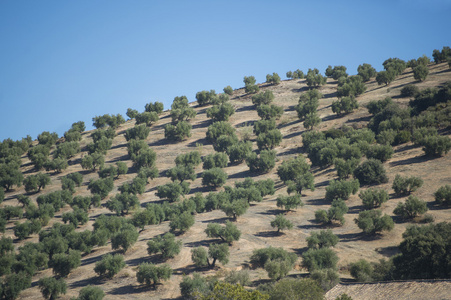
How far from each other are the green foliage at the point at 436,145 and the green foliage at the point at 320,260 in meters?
43.2

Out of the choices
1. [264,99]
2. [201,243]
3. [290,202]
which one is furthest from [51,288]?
[264,99]

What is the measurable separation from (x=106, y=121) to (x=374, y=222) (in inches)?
4879

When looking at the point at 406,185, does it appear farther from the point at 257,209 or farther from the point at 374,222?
the point at 257,209

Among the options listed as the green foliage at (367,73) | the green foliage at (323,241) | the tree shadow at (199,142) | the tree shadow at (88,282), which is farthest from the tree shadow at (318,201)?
the green foliage at (367,73)

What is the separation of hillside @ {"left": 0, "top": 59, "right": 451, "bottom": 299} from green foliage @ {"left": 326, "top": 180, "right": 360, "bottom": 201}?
1556 millimetres

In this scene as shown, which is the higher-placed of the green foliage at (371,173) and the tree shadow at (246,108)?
the tree shadow at (246,108)

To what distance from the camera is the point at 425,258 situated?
39.7 meters

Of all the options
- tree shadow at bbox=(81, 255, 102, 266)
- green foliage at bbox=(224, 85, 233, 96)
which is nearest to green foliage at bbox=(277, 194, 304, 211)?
tree shadow at bbox=(81, 255, 102, 266)

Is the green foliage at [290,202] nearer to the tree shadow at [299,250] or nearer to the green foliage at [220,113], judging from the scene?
the tree shadow at [299,250]

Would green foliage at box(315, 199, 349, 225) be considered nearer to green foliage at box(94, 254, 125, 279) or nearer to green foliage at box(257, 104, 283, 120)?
green foliage at box(94, 254, 125, 279)

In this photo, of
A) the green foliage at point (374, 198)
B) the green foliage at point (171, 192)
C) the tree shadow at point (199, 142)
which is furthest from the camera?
the tree shadow at point (199, 142)

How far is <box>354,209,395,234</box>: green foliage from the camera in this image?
56.5 meters

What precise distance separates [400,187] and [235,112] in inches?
3594

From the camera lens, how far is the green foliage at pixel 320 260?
4806 centimetres
